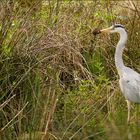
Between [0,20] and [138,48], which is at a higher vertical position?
[0,20]

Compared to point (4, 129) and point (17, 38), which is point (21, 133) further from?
point (17, 38)

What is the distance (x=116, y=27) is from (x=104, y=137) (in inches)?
68.2

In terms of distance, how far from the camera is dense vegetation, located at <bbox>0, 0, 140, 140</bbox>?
15.0 feet

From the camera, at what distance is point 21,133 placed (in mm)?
4703

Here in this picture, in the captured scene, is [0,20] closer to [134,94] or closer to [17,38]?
[17,38]

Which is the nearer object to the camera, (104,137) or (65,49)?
(104,137)

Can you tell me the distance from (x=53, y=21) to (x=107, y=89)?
1.02 m

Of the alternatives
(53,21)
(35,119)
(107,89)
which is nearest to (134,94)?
(107,89)

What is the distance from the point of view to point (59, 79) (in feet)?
18.7

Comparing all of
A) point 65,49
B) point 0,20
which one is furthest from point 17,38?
point 65,49

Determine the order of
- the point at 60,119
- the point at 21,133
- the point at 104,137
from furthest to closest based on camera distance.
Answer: the point at 60,119 < the point at 21,133 < the point at 104,137

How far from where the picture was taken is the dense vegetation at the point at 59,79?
458 cm

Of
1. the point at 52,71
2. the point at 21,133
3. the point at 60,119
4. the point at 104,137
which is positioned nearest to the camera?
the point at 104,137

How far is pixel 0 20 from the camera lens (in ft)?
17.9
